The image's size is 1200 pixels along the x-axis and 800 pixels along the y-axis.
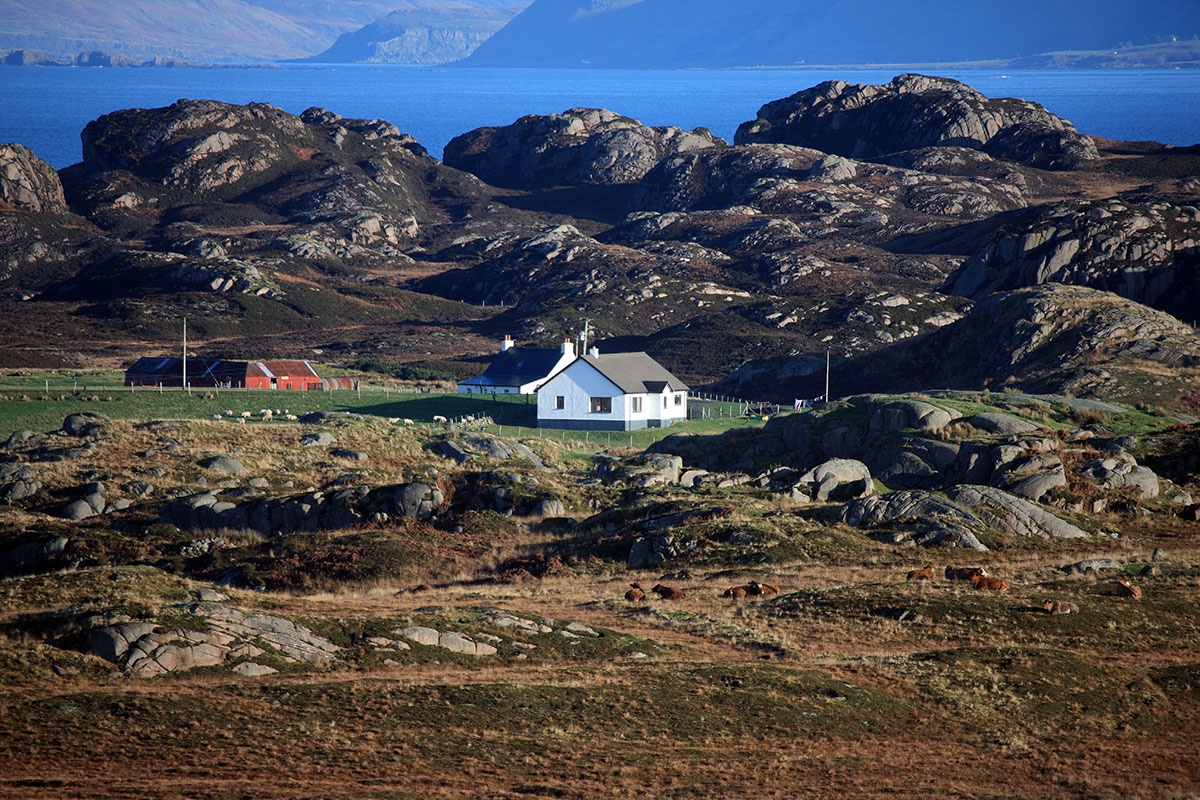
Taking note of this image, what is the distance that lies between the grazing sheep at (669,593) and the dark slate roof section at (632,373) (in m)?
41.0

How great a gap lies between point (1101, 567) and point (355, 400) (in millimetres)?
60568

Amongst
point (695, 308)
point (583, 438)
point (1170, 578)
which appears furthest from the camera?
point (695, 308)

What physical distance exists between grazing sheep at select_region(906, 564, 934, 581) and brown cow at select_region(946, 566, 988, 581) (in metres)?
0.61

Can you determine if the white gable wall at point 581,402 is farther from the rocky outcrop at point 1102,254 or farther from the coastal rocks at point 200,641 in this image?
the rocky outcrop at point 1102,254

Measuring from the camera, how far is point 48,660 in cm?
2638

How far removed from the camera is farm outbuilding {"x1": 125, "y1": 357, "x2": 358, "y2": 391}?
99.5 m

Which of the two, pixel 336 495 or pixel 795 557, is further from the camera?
→ pixel 336 495

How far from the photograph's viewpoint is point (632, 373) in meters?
83.6

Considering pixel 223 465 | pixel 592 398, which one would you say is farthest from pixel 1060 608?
pixel 592 398

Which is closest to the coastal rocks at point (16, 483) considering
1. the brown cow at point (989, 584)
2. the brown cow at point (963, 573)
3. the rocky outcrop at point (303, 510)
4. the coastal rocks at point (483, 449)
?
the rocky outcrop at point (303, 510)

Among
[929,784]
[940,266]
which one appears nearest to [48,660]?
[929,784]

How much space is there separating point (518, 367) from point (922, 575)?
2603 inches

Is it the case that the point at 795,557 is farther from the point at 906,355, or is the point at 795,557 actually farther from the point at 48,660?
the point at 906,355

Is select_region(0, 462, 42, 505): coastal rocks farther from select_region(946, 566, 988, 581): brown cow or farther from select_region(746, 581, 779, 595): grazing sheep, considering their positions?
select_region(946, 566, 988, 581): brown cow
